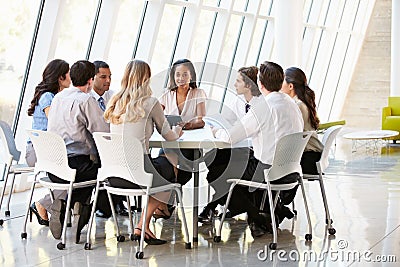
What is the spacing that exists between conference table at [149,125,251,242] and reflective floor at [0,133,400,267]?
1.08ft

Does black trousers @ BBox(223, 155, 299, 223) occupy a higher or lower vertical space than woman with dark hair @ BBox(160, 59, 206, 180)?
lower

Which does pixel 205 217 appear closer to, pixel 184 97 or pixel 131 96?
pixel 184 97

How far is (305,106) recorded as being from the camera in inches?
255

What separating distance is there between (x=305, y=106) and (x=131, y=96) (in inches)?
68.0

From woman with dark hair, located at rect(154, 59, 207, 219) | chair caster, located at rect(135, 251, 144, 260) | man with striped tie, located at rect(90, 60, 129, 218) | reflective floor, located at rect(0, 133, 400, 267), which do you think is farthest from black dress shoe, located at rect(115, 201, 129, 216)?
chair caster, located at rect(135, 251, 144, 260)

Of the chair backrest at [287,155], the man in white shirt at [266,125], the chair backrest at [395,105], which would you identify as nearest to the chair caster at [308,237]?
the man in white shirt at [266,125]

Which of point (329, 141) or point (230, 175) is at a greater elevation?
point (329, 141)

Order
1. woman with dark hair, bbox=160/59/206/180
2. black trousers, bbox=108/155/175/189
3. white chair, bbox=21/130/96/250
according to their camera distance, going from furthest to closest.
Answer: woman with dark hair, bbox=160/59/206/180, white chair, bbox=21/130/96/250, black trousers, bbox=108/155/175/189

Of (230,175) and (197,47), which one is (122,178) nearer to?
(230,175)

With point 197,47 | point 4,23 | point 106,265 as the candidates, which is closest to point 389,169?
point 197,47

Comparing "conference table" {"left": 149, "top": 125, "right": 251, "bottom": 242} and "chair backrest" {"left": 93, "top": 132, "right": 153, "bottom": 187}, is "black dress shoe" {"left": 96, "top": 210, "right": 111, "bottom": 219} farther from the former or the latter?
"chair backrest" {"left": 93, "top": 132, "right": 153, "bottom": 187}

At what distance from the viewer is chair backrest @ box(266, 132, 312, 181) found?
18.5ft

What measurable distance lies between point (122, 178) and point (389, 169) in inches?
251

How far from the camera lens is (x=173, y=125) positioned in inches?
258
